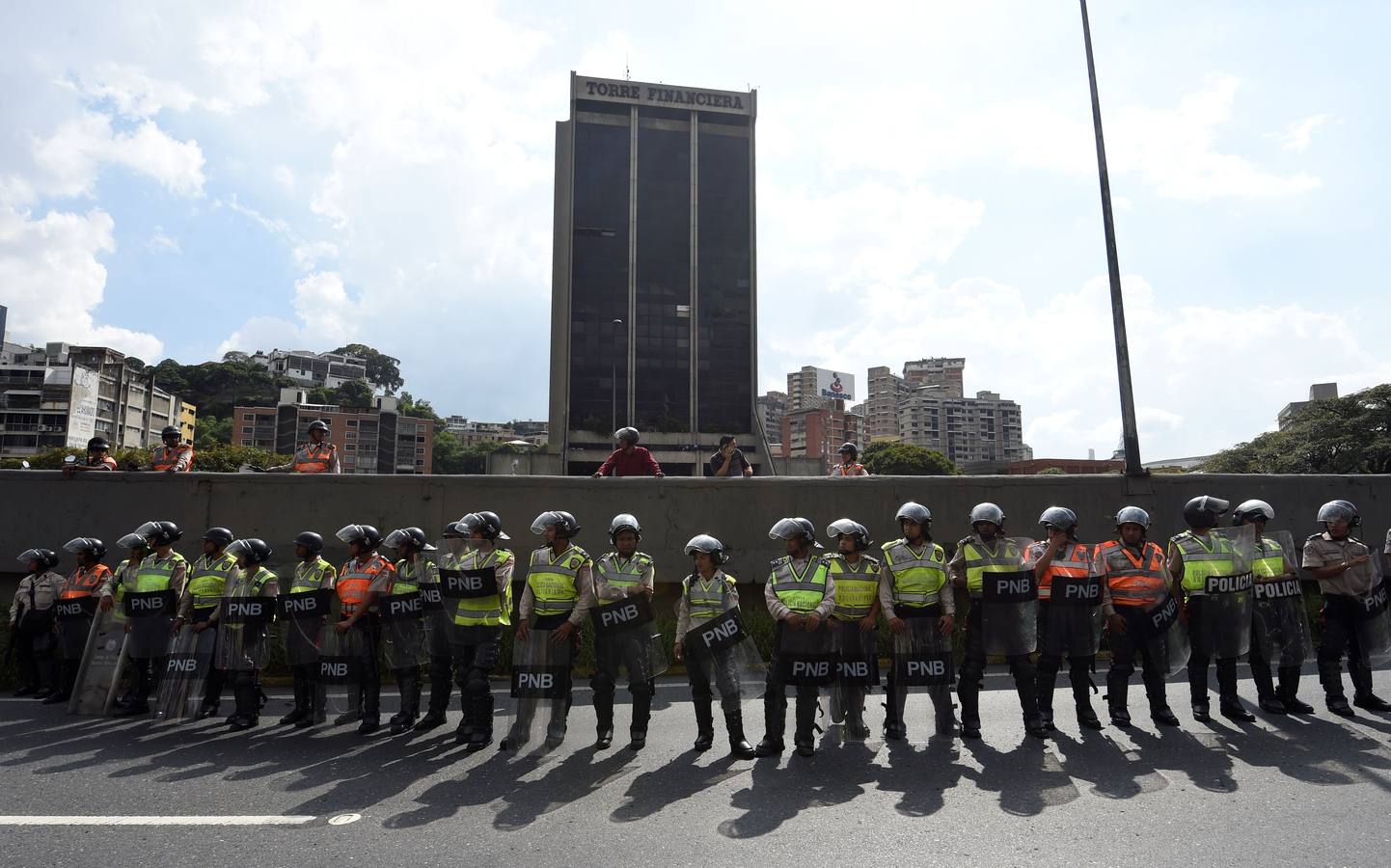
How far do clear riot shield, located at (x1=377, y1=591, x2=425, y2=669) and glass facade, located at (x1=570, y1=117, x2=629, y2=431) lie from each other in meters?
82.6

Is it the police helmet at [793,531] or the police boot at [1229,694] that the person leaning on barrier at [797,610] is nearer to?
the police helmet at [793,531]

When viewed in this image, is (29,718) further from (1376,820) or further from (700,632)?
(1376,820)

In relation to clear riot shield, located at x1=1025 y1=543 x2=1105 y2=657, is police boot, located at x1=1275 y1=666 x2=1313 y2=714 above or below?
below

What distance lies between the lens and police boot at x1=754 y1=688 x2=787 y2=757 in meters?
6.57

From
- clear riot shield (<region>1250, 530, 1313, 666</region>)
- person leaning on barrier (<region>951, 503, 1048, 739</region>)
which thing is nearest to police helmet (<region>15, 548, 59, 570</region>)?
person leaning on barrier (<region>951, 503, 1048, 739</region>)

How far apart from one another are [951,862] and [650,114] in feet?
323

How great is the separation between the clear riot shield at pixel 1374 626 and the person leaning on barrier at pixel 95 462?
14157 millimetres

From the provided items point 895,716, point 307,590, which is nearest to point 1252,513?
point 895,716

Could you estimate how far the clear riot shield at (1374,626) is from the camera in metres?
7.64

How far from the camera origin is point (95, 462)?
38.0 feet

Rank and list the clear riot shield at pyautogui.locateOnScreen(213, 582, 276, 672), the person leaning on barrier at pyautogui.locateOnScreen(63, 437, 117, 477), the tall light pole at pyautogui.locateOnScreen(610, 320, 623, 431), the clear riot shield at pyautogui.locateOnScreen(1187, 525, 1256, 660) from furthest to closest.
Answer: the tall light pole at pyautogui.locateOnScreen(610, 320, 623, 431), the person leaning on barrier at pyautogui.locateOnScreen(63, 437, 117, 477), the clear riot shield at pyautogui.locateOnScreen(213, 582, 276, 672), the clear riot shield at pyautogui.locateOnScreen(1187, 525, 1256, 660)

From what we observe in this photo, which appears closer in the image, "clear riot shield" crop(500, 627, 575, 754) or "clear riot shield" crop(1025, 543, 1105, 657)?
"clear riot shield" crop(500, 627, 575, 754)

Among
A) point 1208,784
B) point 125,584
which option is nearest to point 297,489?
point 125,584

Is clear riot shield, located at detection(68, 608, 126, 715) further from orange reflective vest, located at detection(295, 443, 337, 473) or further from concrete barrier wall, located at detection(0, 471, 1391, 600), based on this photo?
orange reflective vest, located at detection(295, 443, 337, 473)
